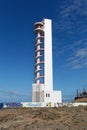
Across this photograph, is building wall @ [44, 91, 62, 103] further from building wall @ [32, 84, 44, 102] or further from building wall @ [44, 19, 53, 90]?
building wall @ [44, 19, 53, 90]

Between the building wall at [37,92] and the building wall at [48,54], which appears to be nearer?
the building wall at [37,92]

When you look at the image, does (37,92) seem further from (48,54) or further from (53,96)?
(48,54)

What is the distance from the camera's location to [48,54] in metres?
96.2

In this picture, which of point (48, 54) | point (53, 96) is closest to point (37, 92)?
point (53, 96)

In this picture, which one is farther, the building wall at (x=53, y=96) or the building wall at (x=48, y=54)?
the building wall at (x=48, y=54)

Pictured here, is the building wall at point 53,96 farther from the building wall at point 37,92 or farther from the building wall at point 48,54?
the building wall at point 48,54

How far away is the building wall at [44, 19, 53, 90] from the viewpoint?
308ft

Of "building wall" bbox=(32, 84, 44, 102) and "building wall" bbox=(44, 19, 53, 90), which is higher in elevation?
"building wall" bbox=(44, 19, 53, 90)

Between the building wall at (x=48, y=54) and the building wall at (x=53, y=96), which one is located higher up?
the building wall at (x=48, y=54)

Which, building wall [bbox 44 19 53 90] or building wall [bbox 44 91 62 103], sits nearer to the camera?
building wall [bbox 44 91 62 103]

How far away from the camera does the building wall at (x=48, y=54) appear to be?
93.9 m

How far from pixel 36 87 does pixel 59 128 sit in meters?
56.9

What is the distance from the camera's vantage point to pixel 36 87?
306ft

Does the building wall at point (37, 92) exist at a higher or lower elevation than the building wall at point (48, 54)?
lower
